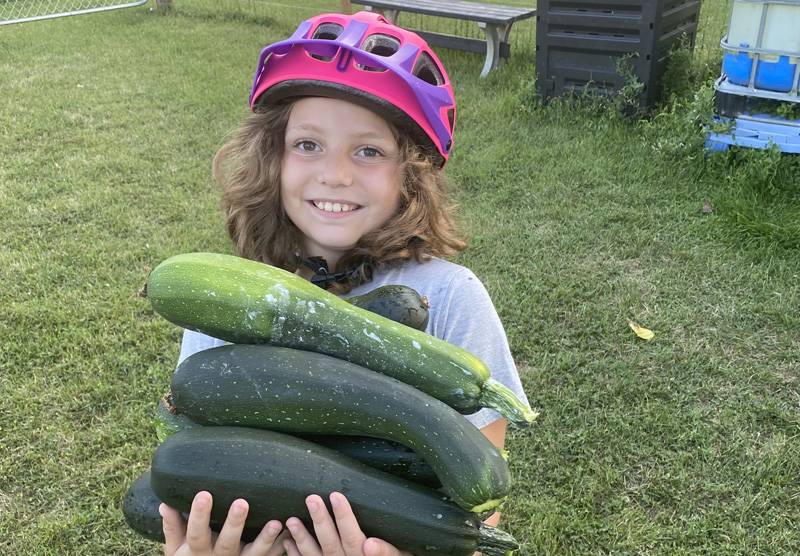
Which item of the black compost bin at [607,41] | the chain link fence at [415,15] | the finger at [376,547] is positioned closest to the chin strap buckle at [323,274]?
the finger at [376,547]

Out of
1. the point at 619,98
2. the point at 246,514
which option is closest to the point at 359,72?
the point at 246,514

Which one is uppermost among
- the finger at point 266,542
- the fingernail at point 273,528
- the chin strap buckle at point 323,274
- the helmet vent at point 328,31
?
the helmet vent at point 328,31

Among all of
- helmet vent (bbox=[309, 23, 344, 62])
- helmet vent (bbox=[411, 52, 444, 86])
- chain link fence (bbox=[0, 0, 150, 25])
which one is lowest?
chain link fence (bbox=[0, 0, 150, 25])

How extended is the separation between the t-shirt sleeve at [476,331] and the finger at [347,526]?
2.08ft

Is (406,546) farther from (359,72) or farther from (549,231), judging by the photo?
(549,231)

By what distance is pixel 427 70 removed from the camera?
2.07 metres

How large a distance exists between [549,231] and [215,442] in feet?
13.4

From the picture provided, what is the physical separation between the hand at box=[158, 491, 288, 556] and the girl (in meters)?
0.59

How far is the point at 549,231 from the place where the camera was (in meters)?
5.22

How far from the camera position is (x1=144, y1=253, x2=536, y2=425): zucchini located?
4.91ft

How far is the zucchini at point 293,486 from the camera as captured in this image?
1424 millimetres

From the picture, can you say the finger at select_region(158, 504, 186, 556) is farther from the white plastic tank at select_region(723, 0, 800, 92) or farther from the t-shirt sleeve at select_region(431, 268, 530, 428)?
the white plastic tank at select_region(723, 0, 800, 92)

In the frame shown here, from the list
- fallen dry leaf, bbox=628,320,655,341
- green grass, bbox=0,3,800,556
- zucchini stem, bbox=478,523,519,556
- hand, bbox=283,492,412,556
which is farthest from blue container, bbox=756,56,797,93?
hand, bbox=283,492,412,556

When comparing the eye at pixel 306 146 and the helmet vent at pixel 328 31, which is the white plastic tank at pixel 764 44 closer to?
the helmet vent at pixel 328 31
